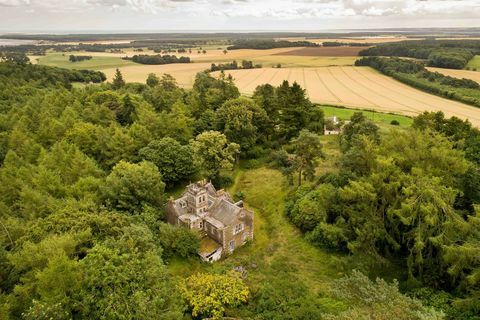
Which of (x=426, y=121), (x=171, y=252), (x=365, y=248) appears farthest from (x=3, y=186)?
(x=426, y=121)

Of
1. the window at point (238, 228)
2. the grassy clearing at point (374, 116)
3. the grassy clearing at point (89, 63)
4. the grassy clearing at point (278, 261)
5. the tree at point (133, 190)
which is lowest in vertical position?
the grassy clearing at point (278, 261)

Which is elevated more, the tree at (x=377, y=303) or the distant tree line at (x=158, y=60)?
the distant tree line at (x=158, y=60)

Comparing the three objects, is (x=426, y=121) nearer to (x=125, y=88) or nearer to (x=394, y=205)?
(x=394, y=205)

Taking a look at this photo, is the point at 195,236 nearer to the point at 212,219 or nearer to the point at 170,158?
the point at 212,219

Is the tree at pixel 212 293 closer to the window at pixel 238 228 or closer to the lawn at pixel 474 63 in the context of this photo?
the window at pixel 238 228

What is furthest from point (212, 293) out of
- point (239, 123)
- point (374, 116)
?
point (374, 116)

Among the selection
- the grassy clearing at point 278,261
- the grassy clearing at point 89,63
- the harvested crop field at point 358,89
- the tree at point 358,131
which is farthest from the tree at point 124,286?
the grassy clearing at point 89,63

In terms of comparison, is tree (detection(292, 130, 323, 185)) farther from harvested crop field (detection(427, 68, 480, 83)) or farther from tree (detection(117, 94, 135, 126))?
harvested crop field (detection(427, 68, 480, 83))
